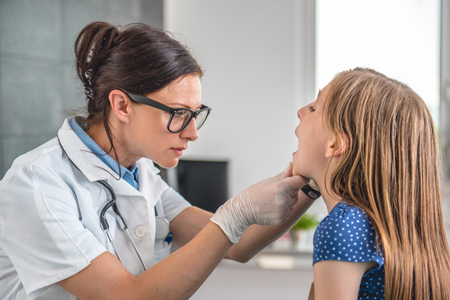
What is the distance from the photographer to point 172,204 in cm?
143

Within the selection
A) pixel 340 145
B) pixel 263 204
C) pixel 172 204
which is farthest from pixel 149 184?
pixel 340 145

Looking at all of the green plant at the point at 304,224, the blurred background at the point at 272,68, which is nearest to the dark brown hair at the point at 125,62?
the blurred background at the point at 272,68

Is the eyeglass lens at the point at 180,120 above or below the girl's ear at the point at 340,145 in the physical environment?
above

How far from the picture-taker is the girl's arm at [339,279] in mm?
768

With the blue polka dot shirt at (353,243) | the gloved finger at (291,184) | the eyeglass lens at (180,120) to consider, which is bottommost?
the blue polka dot shirt at (353,243)

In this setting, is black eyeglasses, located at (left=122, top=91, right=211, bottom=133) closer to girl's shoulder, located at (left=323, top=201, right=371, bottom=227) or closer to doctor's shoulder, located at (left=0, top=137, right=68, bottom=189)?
doctor's shoulder, located at (left=0, top=137, right=68, bottom=189)

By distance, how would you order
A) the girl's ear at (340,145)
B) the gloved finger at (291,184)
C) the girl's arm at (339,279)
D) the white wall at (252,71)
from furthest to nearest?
the white wall at (252,71), the gloved finger at (291,184), the girl's ear at (340,145), the girl's arm at (339,279)

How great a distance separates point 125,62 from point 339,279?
0.83 meters

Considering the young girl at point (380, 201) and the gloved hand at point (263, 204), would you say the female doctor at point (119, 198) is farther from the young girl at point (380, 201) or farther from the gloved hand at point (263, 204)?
the young girl at point (380, 201)

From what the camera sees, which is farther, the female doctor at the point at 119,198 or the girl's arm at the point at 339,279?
the female doctor at the point at 119,198

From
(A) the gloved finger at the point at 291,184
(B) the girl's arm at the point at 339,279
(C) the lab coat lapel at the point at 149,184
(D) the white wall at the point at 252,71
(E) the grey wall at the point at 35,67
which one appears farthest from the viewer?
(D) the white wall at the point at 252,71

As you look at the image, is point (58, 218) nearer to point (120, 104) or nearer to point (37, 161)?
point (37, 161)

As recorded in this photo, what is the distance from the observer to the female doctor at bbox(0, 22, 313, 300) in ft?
2.99

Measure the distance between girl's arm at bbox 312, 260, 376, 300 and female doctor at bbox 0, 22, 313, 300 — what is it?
9.7 inches
